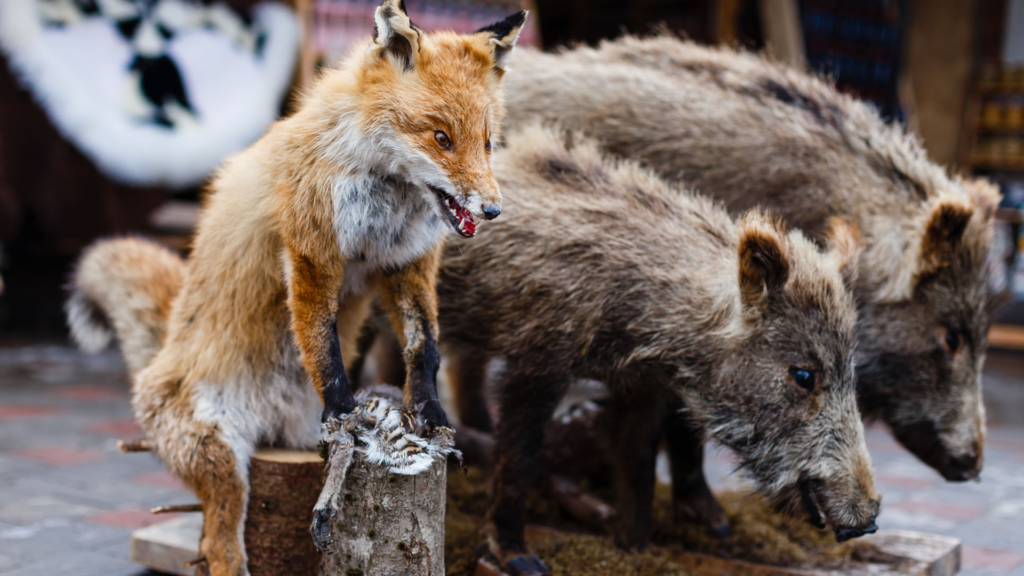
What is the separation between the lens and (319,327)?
2.43m

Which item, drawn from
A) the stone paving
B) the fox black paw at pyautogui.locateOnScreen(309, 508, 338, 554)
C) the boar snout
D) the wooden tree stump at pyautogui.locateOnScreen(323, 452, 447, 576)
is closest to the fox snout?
the wooden tree stump at pyautogui.locateOnScreen(323, 452, 447, 576)

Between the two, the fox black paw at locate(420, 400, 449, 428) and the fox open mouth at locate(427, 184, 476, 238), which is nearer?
the fox open mouth at locate(427, 184, 476, 238)

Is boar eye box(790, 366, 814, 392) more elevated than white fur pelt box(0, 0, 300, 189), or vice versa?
white fur pelt box(0, 0, 300, 189)

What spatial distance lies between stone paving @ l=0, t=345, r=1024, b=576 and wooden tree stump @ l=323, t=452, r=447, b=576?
4.12 feet

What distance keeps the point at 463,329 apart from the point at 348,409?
948mm

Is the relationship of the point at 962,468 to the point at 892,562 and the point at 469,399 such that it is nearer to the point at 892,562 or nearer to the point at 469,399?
the point at 892,562

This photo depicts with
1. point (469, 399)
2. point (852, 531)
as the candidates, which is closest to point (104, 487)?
point (469, 399)

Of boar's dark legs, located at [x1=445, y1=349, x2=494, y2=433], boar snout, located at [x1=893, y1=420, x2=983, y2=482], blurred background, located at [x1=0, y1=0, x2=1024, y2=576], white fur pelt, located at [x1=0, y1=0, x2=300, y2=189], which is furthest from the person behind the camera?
white fur pelt, located at [x1=0, y1=0, x2=300, y2=189]

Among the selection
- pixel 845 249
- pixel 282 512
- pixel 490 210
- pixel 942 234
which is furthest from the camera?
pixel 942 234

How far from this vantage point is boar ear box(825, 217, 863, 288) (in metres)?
3.18

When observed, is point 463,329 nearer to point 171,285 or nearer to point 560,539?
point 560,539

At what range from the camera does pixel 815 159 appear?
385cm

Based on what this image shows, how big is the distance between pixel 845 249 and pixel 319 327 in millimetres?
1875

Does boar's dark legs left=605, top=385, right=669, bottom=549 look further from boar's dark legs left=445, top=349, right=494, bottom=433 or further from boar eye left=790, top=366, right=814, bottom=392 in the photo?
boar's dark legs left=445, top=349, right=494, bottom=433
